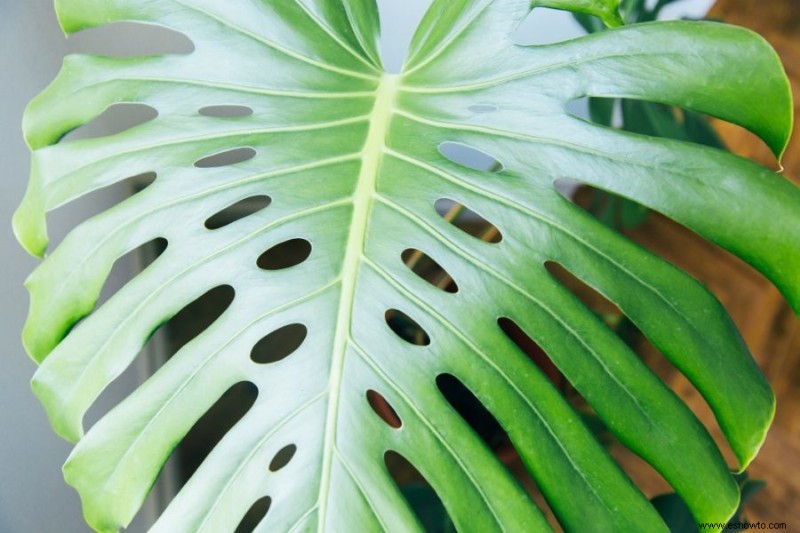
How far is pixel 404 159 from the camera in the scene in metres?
0.69

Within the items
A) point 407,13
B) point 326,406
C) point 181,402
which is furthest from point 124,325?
point 407,13

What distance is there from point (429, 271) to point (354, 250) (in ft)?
2.06

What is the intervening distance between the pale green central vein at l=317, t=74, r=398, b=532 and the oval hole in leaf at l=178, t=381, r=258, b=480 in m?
0.78

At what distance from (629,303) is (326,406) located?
0.28 metres

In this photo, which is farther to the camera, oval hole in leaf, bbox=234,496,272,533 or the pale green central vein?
oval hole in leaf, bbox=234,496,272,533

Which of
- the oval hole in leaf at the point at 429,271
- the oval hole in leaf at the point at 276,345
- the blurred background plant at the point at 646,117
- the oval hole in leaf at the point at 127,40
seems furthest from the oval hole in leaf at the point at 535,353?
the oval hole in leaf at the point at 127,40

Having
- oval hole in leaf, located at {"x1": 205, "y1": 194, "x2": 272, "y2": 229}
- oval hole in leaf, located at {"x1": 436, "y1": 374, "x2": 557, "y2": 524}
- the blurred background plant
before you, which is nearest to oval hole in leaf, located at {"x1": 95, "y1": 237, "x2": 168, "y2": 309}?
oval hole in leaf, located at {"x1": 205, "y1": 194, "x2": 272, "y2": 229}

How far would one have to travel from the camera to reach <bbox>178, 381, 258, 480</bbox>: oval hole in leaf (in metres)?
1.37

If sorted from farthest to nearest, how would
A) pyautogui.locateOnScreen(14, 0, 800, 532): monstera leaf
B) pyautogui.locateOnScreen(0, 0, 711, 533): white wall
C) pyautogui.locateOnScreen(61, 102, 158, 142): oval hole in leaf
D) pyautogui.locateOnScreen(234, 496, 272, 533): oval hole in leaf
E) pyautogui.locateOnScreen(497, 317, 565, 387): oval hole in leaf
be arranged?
pyautogui.locateOnScreen(234, 496, 272, 533): oval hole in leaf, pyautogui.locateOnScreen(497, 317, 565, 387): oval hole in leaf, pyautogui.locateOnScreen(61, 102, 158, 142): oval hole in leaf, pyautogui.locateOnScreen(0, 0, 711, 533): white wall, pyautogui.locateOnScreen(14, 0, 800, 532): monstera leaf

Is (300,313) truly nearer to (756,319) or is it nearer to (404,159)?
(404,159)

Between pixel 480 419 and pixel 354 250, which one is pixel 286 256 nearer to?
pixel 480 419

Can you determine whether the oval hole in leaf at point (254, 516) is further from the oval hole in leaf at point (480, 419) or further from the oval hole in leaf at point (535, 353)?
the oval hole in leaf at point (535, 353)

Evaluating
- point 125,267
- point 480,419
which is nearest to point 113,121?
point 125,267

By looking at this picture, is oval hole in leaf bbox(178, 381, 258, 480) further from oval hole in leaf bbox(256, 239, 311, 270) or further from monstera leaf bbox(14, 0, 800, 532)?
monstera leaf bbox(14, 0, 800, 532)
